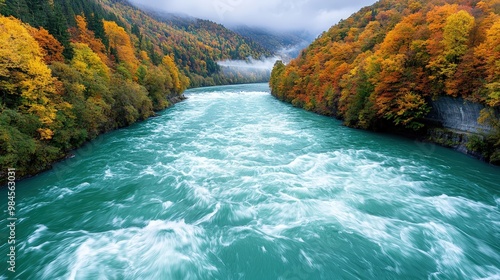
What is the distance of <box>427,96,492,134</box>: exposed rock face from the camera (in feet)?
66.4

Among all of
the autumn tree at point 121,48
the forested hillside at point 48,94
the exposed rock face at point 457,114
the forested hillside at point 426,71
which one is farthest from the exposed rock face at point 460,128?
the autumn tree at point 121,48

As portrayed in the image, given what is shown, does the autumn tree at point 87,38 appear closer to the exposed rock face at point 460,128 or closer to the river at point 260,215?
the river at point 260,215

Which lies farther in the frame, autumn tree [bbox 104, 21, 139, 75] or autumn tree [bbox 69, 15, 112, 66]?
autumn tree [bbox 104, 21, 139, 75]

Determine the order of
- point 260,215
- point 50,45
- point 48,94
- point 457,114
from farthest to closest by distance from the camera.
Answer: point 50,45, point 457,114, point 48,94, point 260,215

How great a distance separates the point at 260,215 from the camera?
41.8 ft

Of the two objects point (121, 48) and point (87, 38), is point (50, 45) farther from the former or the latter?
point (121, 48)

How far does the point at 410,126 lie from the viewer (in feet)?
83.1

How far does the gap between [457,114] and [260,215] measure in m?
21.8

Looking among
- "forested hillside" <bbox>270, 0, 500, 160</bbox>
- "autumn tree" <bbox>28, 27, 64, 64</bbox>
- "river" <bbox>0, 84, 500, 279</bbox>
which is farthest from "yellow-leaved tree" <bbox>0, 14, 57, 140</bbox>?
"forested hillside" <bbox>270, 0, 500, 160</bbox>

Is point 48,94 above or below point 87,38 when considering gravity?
below

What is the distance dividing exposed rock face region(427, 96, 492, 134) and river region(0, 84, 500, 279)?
9.98ft

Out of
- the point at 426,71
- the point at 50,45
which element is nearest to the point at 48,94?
the point at 50,45

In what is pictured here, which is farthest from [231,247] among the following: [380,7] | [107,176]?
[380,7]

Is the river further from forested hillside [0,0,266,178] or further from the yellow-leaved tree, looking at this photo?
the yellow-leaved tree
